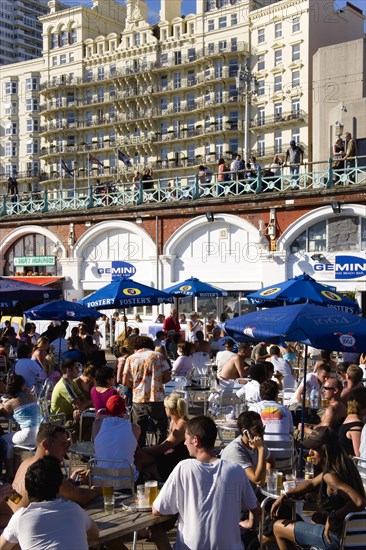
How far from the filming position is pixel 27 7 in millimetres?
123625

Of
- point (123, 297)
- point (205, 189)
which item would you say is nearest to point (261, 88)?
point (205, 189)

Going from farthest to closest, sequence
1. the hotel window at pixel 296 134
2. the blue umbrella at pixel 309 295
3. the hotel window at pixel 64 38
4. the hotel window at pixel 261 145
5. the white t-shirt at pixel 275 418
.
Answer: the hotel window at pixel 64 38, the hotel window at pixel 261 145, the hotel window at pixel 296 134, the blue umbrella at pixel 309 295, the white t-shirt at pixel 275 418

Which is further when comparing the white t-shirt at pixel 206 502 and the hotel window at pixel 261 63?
the hotel window at pixel 261 63

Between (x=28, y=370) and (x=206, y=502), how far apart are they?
7.48m

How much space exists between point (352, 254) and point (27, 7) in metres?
117

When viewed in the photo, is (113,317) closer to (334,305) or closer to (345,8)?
(334,305)

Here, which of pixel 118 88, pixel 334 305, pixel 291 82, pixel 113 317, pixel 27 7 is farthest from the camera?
pixel 27 7

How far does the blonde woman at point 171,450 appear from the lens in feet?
24.7

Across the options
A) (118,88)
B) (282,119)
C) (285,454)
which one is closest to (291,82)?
(282,119)

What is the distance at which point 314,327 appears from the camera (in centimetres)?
813

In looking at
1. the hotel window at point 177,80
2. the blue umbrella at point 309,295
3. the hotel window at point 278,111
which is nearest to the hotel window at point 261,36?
the hotel window at point 278,111

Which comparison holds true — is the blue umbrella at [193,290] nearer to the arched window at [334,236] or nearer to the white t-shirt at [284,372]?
the arched window at [334,236]

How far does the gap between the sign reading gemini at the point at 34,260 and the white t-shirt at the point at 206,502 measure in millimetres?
25480

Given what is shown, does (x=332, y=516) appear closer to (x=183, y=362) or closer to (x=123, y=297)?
(x=183, y=362)
